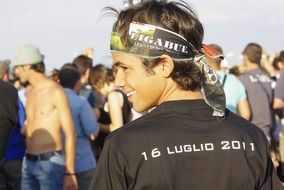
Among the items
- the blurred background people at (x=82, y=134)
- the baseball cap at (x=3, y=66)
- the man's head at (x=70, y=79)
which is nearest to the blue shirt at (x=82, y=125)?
the blurred background people at (x=82, y=134)

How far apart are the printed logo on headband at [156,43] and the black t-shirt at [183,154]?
17 centimetres

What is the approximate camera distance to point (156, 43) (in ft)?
7.55

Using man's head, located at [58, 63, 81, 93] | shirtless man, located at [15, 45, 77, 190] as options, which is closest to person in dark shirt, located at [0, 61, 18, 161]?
shirtless man, located at [15, 45, 77, 190]

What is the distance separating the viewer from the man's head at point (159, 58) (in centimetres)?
228

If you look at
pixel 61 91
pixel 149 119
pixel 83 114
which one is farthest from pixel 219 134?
pixel 83 114

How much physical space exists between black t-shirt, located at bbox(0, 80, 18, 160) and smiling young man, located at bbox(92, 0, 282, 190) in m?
2.74

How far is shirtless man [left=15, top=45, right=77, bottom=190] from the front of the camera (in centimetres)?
598

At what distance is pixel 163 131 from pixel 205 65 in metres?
0.33

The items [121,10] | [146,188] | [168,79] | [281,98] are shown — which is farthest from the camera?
[281,98]

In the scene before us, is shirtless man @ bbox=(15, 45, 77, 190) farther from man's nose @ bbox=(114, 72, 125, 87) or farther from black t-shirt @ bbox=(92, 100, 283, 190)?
black t-shirt @ bbox=(92, 100, 283, 190)

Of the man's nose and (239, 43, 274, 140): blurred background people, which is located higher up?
the man's nose

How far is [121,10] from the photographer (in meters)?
2.44

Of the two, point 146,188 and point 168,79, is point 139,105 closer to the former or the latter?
point 168,79

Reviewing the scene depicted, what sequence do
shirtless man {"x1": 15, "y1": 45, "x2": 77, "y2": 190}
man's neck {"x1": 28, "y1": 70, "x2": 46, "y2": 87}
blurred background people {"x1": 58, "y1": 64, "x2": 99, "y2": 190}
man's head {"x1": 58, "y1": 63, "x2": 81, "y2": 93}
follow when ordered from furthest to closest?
1. man's head {"x1": 58, "y1": 63, "x2": 81, "y2": 93}
2. blurred background people {"x1": 58, "y1": 64, "x2": 99, "y2": 190}
3. man's neck {"x1": 28, "y1": 70, "x2": 46, "y2": 87}
4. shirtless man {"x1": 15, "y1": 45, "x2": 77, "y2": 190}
